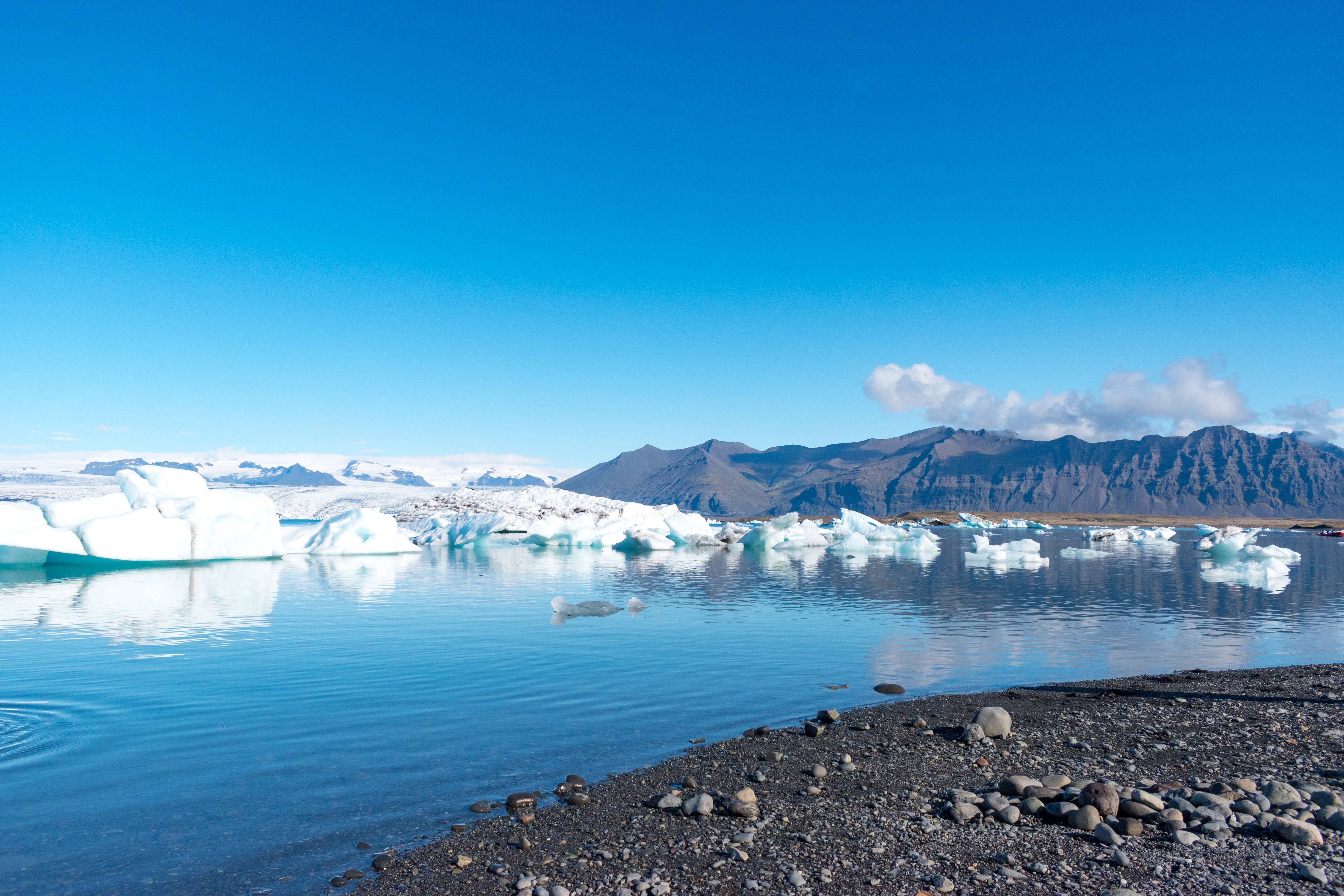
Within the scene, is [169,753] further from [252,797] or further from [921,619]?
[921,619]

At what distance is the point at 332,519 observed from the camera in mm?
59875

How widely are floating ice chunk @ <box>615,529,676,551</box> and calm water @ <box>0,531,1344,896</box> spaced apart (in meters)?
31.7

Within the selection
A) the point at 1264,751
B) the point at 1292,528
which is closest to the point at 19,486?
the point at 1264,751

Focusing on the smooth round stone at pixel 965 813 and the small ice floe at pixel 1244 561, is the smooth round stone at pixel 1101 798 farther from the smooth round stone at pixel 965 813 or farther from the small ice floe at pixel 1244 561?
the small ice floe at pixel 1244 561

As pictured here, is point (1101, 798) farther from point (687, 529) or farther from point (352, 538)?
point (687, 529)

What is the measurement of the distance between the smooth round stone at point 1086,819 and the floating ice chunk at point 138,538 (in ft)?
144

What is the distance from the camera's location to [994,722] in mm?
10242

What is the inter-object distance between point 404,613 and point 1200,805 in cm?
2305

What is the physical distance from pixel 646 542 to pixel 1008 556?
2979 centimetres

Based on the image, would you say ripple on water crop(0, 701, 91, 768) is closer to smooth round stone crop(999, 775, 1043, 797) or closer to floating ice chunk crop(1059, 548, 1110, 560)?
smooth round stone crop(999, 775, 1043, 797)

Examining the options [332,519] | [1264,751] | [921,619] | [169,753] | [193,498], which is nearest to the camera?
[1264,751]

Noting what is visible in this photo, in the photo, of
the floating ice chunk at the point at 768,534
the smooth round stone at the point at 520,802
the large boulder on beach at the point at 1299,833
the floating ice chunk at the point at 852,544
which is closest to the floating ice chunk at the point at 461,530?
the floating ice chunk at the point at 768,534

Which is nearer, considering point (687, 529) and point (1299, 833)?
point (1299, 833)

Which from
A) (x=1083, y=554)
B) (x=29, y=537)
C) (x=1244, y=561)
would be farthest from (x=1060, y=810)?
(x=1083, y=554)
